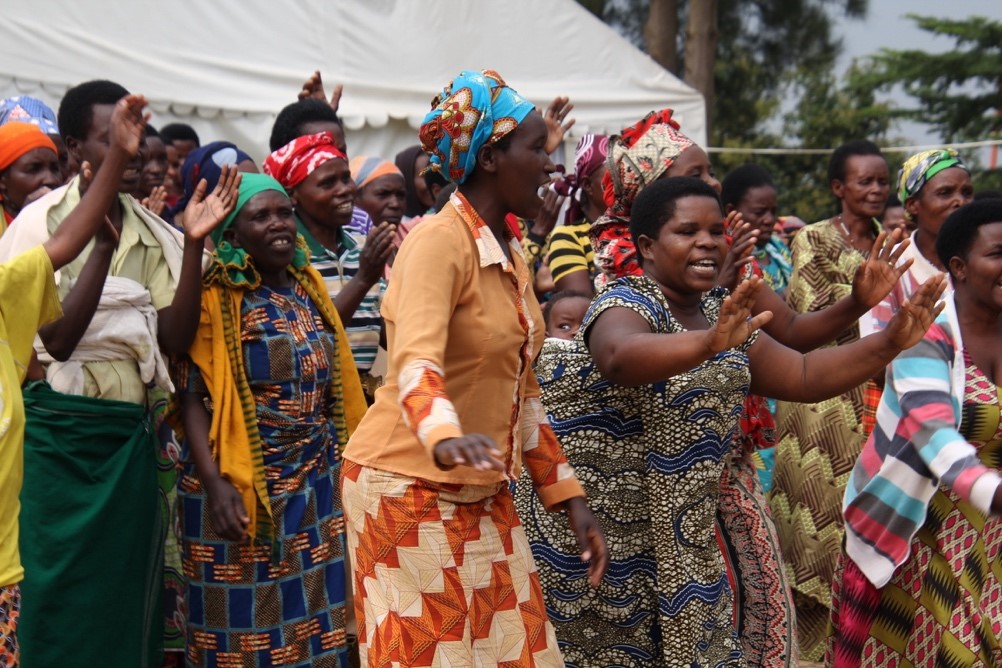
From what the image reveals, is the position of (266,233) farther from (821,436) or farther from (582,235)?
(821,436)

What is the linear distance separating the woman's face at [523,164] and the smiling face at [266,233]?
1449mm

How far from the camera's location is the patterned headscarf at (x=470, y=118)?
11.6ft

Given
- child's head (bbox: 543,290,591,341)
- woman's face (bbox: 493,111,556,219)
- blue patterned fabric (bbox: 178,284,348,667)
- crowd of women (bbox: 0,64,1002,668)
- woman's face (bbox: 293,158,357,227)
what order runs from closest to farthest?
1. crowd of women (bbox: 0,64,1002,668)
2. woman's face (bbox: 493,111,556,219)
3. blue patterned fabric (bbox: 178,284,348,667)
4. child's head (bbox: 543,290,591,341)
5. woman's face (bbox: 293,158,357,227)

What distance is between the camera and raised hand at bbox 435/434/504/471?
2824mm

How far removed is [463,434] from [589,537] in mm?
699

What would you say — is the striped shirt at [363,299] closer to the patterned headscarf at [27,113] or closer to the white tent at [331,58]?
the patterned headscarf at [27,113]

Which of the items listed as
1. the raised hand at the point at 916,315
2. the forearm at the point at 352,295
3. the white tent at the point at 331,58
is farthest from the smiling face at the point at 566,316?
the white tent at the point at 331,58

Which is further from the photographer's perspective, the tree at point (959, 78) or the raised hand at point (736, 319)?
the tree at point (959, 78)

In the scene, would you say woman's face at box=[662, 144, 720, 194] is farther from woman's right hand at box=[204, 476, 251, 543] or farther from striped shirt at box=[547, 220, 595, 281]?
woman's right hand at box=[204, 476, 251, 543]

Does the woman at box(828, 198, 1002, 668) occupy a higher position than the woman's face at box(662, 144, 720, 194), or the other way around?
the woman's face at box(662, 144, 720, 194)

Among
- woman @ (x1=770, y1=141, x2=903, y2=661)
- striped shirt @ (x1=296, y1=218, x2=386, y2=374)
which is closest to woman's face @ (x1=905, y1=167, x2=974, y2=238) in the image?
woman @ (x1=770, y1=141, x2=903, y2=661)

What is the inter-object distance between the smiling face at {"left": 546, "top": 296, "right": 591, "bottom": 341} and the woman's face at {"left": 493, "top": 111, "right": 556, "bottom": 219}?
1.79 metres

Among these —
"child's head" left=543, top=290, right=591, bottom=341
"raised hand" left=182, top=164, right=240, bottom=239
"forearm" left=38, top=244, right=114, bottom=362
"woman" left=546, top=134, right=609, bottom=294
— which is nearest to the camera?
"forearm" left=38, top=244, right=114, bottom=362

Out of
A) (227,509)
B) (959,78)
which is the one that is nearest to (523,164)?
(227,509)
